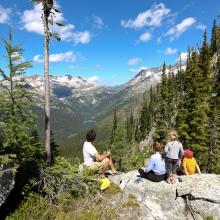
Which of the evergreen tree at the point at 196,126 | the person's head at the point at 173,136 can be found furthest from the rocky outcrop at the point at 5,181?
the evergreen tree at the point at 196,126

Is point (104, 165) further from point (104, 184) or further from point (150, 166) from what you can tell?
point (150, 166)

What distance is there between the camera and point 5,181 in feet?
33.5

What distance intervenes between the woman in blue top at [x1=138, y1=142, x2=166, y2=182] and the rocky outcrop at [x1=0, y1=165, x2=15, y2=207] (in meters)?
6.24

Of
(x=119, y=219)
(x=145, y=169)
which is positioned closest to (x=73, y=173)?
(x=119, y=219)

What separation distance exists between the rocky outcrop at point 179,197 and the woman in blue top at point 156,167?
0.90 feet

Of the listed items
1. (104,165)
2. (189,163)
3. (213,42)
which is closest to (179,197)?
(189,163)

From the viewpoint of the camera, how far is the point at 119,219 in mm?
11445

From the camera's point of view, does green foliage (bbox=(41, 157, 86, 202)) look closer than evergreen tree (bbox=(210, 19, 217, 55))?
Yes

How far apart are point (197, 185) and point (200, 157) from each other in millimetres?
26405

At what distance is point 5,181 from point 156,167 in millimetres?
6733

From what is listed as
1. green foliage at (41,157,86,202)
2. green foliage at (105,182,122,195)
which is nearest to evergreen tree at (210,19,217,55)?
green foliage at (105,182,122,195)

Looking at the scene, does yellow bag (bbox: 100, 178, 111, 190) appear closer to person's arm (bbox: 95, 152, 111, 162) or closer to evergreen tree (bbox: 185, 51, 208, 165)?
person's arm (bbox: 95, 152, 111, 162)

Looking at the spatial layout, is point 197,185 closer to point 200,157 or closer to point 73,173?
point 73,173

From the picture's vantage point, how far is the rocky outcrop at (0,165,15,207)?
32.6 ft
